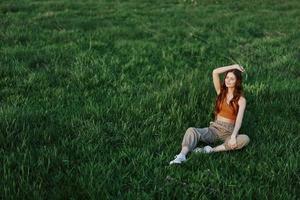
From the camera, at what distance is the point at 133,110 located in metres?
6.46

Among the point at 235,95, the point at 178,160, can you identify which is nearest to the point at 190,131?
the point at 178,160

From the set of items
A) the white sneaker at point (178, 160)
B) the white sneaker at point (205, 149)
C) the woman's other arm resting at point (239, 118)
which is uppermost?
the woman's other arm resting at point (239, 118)

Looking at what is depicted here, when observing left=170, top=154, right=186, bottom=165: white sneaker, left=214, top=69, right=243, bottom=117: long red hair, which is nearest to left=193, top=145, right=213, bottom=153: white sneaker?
left=170, top=154, right=186, bottom=165: white sneaker

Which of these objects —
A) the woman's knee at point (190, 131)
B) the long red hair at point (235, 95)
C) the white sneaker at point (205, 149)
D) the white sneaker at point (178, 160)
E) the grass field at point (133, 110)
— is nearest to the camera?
the grass field at point (133, 110)

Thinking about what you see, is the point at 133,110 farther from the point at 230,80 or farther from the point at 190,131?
the point at 230,80

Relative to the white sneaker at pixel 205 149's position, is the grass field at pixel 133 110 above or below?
above

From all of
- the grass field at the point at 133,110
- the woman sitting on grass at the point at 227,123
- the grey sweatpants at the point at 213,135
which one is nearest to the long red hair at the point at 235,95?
the woman sitting on grass at the point at 227,123

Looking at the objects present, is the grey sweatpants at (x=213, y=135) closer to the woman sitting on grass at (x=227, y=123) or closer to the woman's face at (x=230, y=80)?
the woman sitting on grass at (x=227, y=123)

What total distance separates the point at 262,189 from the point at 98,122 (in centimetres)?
224

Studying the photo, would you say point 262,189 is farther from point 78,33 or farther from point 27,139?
point 78,33

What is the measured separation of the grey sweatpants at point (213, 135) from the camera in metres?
5.64

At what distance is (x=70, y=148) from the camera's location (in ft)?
17.7

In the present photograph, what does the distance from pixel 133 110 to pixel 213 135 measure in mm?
1128

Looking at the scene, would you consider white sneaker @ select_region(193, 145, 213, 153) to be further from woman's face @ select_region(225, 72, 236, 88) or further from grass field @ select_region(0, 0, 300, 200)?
woman's face @ select_region(225, 72, 236, 88)
